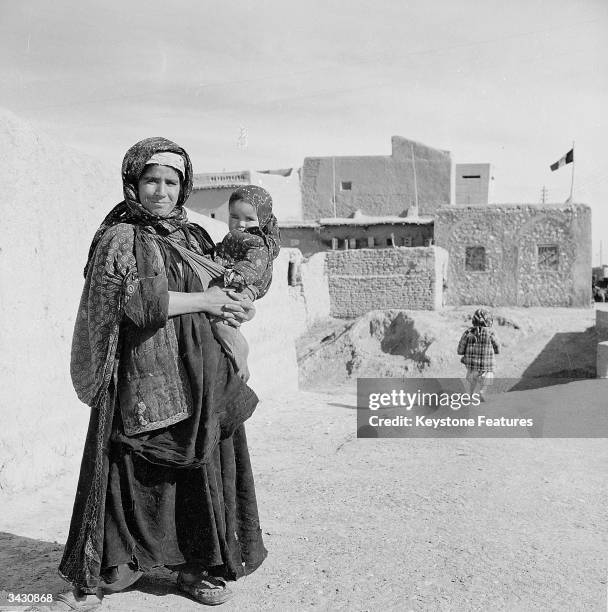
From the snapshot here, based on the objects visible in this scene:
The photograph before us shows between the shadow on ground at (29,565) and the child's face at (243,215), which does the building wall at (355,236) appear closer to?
the shadow on ground at (29,565)

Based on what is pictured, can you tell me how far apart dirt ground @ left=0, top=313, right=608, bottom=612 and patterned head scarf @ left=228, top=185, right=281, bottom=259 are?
1249mm

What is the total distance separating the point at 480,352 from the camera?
24.7ft

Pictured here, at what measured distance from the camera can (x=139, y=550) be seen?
7.00 feet

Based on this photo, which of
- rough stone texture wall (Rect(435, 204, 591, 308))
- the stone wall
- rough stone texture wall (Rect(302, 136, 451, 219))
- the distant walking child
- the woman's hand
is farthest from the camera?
rough stone texture wall (Rect(302, 136, 451, 219))

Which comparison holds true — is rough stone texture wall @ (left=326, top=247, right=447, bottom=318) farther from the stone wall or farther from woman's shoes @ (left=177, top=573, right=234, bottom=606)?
woman's shoes @ (left=177, top=573, right=234, bottom=606)

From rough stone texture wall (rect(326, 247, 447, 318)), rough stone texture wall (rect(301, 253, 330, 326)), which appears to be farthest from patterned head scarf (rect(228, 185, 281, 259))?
rough stone texture wall (rect(326, 247, 447, 318))

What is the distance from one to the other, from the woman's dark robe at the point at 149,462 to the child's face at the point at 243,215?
23 cm

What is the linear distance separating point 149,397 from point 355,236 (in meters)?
20.9

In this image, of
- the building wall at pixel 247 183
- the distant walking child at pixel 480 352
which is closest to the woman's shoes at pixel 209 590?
the distant walking child at pixel 480 352

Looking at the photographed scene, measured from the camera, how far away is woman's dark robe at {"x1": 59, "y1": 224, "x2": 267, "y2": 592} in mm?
2059

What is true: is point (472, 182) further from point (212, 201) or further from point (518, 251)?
point (212, 201)

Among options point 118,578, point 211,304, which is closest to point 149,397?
point 211,304

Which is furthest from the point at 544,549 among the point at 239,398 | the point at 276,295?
the point at 276,295

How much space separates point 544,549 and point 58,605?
1.94 meters
